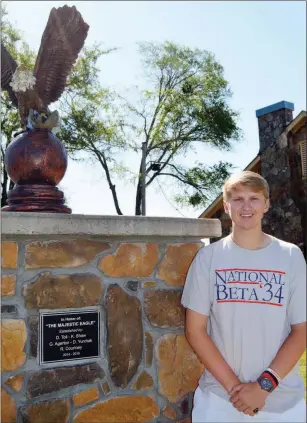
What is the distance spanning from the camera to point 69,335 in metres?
2.43

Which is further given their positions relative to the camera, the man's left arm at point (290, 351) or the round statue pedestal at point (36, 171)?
the round statue pedestal at point (36, 171)

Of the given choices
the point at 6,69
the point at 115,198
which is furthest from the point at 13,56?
the point at 6,69

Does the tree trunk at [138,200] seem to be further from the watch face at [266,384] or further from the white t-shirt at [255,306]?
the watch face at [266,384]

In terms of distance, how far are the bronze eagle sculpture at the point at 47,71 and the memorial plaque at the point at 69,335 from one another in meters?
1.15

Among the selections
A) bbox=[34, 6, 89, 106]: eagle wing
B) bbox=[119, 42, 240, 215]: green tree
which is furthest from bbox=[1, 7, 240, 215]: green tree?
bbox=[34, 6, 89, 106]: eagle wing

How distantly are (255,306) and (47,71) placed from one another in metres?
1.96

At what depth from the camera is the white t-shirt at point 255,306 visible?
6.31 feet

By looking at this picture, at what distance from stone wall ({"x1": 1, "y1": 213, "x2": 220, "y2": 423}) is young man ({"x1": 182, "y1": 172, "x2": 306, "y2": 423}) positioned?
638mm

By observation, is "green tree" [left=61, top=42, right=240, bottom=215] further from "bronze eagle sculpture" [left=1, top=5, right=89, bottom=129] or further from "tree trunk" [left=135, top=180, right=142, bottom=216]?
"bronze eagle sculpture" [left=1, top=5, right=89, bottom=129]

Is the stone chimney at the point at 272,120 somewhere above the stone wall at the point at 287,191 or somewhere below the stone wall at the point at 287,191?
above

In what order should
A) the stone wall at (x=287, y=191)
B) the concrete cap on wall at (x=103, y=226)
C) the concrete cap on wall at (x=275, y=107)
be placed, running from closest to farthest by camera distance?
1. the concrete cap on wall at (x=103, y=226)
2. the stone wall at (x=287, y=191)
3. the concrete cap on wall at (x=275, y=107)

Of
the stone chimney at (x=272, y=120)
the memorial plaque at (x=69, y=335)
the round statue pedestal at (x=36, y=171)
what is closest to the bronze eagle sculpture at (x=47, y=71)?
the round statue pedestal at (x=36, y=171)

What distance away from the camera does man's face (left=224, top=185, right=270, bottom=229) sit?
202cm

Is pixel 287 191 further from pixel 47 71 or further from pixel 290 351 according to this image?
pixel 290 351
